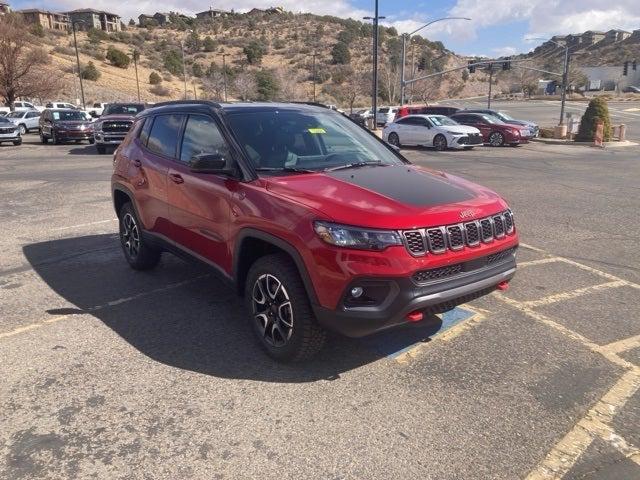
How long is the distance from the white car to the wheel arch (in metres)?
20.5

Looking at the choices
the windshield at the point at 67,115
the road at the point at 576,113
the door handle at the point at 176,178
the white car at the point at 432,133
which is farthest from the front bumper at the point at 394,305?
the road at the point at 576,113

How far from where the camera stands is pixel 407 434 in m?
3.07

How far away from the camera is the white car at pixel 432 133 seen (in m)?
23.3

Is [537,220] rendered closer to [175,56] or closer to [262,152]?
[262,152]

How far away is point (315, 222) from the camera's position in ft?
11.0

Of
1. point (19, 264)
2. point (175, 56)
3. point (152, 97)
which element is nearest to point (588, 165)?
point (19, 264)

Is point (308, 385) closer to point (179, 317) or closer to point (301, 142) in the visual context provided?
point (179, 317)

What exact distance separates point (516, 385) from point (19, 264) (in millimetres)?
5499

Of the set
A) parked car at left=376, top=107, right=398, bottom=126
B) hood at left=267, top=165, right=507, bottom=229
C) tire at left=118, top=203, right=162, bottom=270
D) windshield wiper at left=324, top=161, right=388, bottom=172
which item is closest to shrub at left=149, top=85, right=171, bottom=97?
parked car at left=376, top=107, right=398, bottom=126

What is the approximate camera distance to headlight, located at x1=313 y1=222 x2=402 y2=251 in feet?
10.7

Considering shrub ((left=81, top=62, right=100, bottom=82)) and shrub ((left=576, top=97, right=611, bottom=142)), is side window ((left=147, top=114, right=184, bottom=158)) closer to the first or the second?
shrub ((left=576, top=97, right=611, bottom=142))

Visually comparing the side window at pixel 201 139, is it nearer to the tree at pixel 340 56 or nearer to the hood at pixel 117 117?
the hood at pixel 117 117

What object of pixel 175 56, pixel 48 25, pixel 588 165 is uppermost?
pixel 48 25

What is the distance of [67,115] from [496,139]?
20201mm
